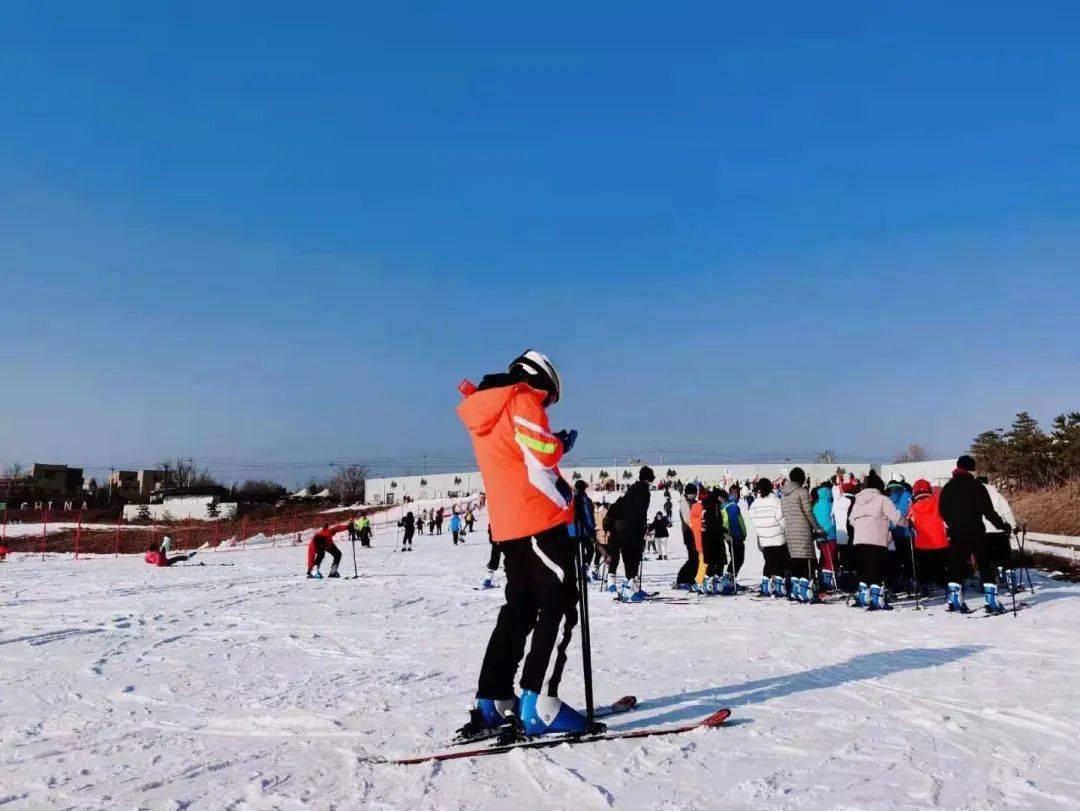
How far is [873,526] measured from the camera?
380 inches

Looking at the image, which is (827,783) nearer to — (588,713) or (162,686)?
(588,713)

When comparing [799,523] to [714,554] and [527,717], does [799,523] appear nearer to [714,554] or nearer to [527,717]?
[714,554]

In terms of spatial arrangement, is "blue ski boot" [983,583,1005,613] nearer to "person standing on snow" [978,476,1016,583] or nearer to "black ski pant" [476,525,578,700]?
"person standing on snow" [978,476,1016,583]

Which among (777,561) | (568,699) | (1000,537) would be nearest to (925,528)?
(1000,537)

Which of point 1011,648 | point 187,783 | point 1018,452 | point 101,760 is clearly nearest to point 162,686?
point 101,760

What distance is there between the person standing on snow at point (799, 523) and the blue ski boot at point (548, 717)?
730cm

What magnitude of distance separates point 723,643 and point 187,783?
512 cm

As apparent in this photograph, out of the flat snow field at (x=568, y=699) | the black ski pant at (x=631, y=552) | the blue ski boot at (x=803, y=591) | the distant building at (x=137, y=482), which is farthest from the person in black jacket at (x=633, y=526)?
the distant building at (x=137, y=482)

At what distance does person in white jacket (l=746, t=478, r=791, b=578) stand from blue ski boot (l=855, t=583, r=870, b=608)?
1.24 meters

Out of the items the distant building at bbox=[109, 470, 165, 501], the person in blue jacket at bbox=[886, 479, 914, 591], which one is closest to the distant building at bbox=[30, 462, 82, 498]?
the distant building at bbox=[109, 470, 165, 501]

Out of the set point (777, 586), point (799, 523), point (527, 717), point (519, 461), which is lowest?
point (777, 586)

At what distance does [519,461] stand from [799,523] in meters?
7.84

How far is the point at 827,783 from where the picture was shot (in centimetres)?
323

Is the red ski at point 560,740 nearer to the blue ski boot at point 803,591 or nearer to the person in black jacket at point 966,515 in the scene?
the person in black jacket at point 966,515
